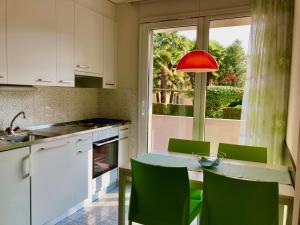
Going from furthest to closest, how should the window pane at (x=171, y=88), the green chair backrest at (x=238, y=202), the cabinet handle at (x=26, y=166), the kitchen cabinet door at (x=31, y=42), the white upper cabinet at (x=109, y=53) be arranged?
the white upper cabinet at (x=109, y=53) → the window pane at (x=171, y=88) → the kitchen cabinet door at (x=31, y=42) → the cabinet handle at (x=26, y=166) → the green chair backrest at (x=238, y=202)

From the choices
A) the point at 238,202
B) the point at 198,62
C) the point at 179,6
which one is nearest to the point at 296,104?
the point at 198,62

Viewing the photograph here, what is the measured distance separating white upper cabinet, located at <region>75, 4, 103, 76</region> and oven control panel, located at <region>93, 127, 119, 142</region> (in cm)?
73

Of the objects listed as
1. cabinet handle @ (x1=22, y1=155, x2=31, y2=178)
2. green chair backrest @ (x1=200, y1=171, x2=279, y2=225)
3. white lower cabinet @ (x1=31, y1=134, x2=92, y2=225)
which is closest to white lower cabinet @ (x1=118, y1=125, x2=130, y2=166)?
white lower cabinet @ (x1=31, y1=134, x2=92, y2=225)

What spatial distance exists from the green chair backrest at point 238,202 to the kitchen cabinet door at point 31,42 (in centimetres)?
182

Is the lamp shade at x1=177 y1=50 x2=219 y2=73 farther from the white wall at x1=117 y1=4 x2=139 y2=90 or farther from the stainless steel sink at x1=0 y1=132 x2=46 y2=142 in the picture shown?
the white wall at x1=117 y1=4 x2=139 y2=90

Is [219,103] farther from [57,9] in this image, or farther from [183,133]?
[57,9]

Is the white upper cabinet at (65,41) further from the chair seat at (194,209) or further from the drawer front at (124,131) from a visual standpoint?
the chair seat at (194,209)

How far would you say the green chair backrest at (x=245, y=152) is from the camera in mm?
2281

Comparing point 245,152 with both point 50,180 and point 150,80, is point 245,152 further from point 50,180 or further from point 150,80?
point 50,180

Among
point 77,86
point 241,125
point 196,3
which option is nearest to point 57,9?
point 77,86

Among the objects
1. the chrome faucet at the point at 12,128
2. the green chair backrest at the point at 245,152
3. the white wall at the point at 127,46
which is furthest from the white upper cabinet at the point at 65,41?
the green chair backrest at the point at 245,152

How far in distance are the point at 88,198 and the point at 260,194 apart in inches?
81.1

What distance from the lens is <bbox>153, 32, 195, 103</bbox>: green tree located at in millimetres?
3271

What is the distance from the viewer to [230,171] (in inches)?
75.3
